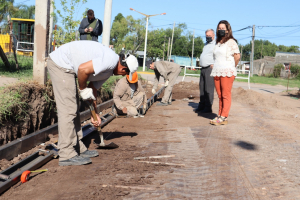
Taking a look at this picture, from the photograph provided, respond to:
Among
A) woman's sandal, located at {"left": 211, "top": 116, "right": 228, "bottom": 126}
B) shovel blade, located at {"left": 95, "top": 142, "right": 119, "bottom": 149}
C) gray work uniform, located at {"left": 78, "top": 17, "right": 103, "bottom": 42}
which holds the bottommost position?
shovel blade, located at {"left": 95, "top": 142, "right": 119, "bottom": 149}

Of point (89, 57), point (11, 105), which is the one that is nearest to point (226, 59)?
point (89, 57)

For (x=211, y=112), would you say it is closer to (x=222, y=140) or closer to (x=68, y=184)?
(x=222, y=140)

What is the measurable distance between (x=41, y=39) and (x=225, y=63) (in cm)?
396

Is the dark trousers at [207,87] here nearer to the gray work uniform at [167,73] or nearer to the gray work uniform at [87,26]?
the gray work uniform at [167,73]

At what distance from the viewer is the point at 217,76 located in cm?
660

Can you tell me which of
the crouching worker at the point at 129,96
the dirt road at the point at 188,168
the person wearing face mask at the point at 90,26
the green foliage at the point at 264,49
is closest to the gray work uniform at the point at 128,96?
the crouching worker at the point at 129,96

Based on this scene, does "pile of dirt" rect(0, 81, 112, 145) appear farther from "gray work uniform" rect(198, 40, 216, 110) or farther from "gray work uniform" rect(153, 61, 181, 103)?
"gray work uniform" rect(153, 61, 181, 103)

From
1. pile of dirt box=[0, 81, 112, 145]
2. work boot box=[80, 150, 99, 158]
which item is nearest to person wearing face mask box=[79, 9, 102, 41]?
pile of dirt box=[0, 81, 112, 145]

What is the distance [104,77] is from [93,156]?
121 cm

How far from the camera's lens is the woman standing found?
6438 mm

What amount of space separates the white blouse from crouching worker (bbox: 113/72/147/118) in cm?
221

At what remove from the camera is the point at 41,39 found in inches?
265

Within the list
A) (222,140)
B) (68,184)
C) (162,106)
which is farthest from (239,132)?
(162,106)

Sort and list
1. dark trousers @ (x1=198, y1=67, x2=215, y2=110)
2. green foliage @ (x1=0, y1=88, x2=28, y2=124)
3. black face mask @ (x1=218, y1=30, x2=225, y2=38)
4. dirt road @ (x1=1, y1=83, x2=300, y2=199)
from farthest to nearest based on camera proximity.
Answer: dark trousers @ (x1=198, y1=67, x2=215, y2=110) → black face mask @ (x1=218, y1=30, x2=225, y2=38) → green foliage @ (x1=0, y1=88, x2=28, y2=124) → dirt road @ (x1=1, y1=83, x2=300, y2=199)
